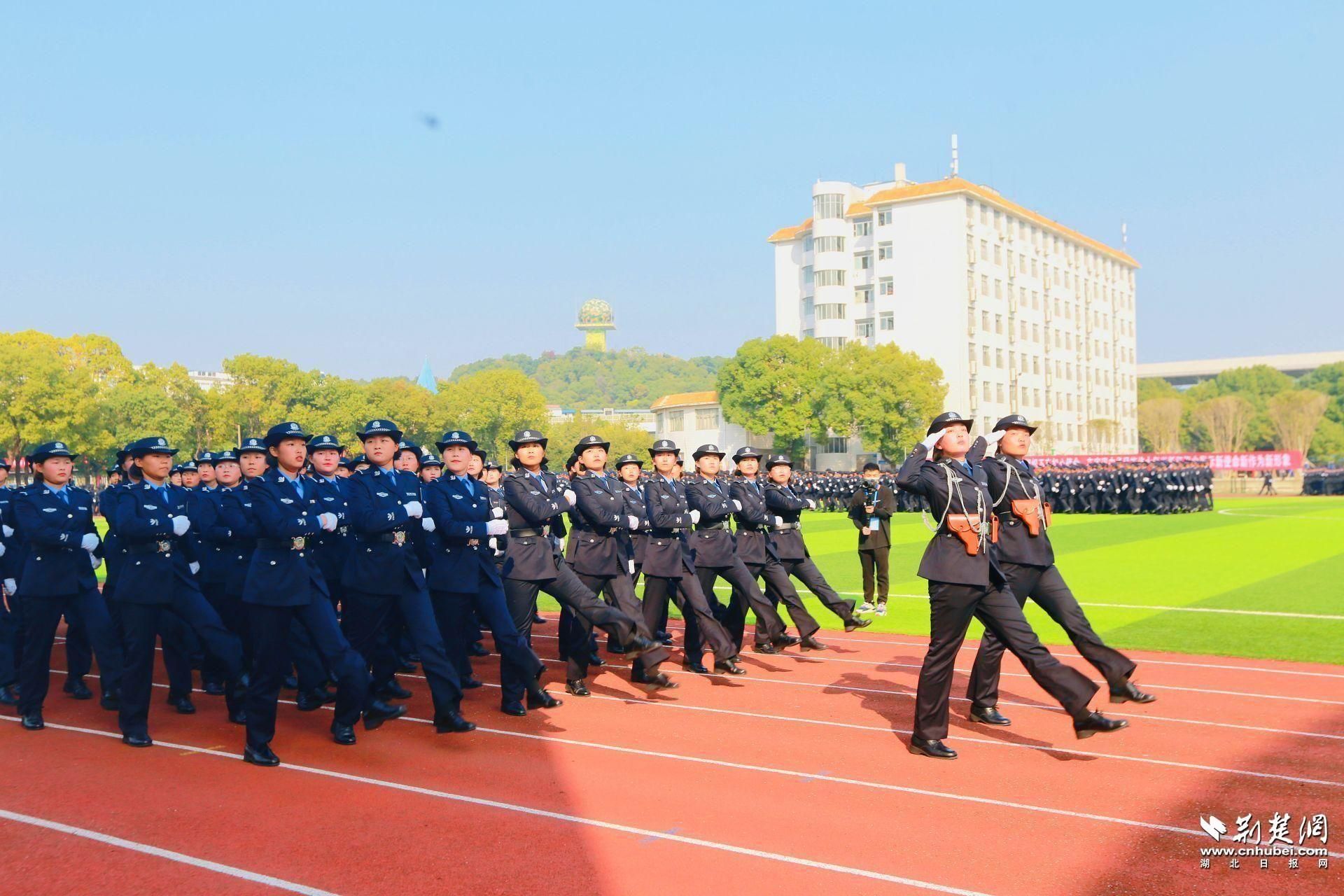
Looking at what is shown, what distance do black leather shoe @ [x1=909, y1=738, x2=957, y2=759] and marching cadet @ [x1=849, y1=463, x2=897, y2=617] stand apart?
6710mm

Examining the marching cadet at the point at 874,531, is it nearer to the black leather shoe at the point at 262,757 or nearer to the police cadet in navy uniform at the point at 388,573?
the police cadet in navy uniform at the point at 388,573

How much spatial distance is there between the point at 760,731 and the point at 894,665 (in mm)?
3026

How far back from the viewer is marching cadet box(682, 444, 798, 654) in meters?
10.4

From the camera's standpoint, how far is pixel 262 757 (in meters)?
7.24


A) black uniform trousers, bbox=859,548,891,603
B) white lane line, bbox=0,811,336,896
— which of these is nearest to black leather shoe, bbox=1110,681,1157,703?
white lane line, bbox=0,811,336,896

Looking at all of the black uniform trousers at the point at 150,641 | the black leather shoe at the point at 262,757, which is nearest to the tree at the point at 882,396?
the black uniform trousers at the point at 150,641

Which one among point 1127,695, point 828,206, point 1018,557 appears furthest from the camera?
point 828,206

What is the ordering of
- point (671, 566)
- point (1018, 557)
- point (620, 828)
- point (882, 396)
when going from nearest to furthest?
1. point (620, 828)
2. point (1018, 557)
3. point (671, 566)
4. point (882, 396)

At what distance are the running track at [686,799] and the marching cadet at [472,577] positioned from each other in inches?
14.7

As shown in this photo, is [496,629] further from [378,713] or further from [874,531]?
[874,531]

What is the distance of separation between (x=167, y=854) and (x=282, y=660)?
197 cm

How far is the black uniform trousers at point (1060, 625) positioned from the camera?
7473 millimetres

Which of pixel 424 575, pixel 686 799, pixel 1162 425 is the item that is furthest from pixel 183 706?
pixel 1162 425

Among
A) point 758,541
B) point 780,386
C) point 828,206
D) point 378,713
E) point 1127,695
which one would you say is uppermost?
point 828,206
